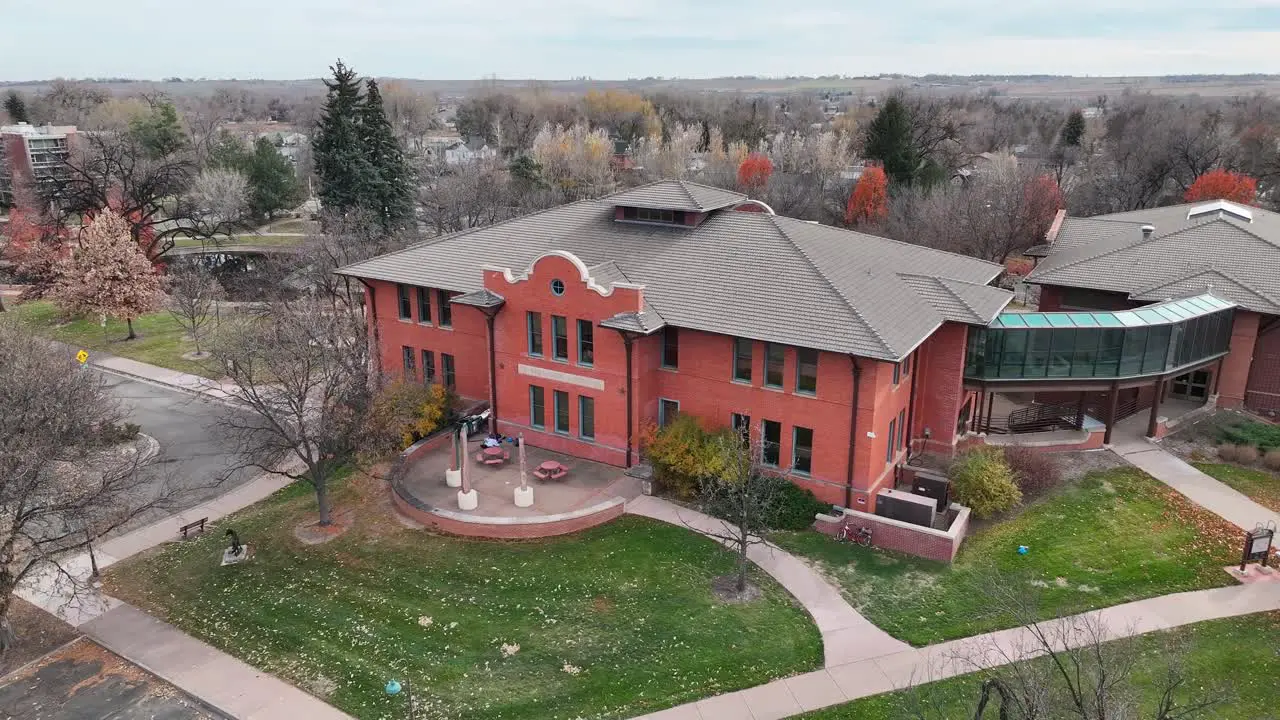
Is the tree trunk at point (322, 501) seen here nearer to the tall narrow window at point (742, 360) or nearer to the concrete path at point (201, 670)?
the concrete path at point (201, 670)

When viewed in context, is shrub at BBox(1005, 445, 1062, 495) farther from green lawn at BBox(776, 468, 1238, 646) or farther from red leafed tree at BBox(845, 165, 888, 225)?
red leafed tree at BBox(845, 165, 888, 225)

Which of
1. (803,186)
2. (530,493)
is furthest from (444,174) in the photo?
(530,493)

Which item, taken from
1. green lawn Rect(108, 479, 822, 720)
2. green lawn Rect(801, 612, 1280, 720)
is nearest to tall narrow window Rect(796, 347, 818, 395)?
green lawn Rect(108, 479, 822, 720)

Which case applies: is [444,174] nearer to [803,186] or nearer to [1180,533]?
[803,186]

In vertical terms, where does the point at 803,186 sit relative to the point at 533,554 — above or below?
above

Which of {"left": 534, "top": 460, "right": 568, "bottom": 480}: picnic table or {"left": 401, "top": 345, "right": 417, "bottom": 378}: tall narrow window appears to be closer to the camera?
{"left": 534, "top": 460, "right": 568, "bottom": 480}: picnic table

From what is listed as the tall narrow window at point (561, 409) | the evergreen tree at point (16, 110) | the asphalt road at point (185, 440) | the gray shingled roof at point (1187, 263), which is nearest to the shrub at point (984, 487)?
the gray shingled roof at point (1187, 263)
